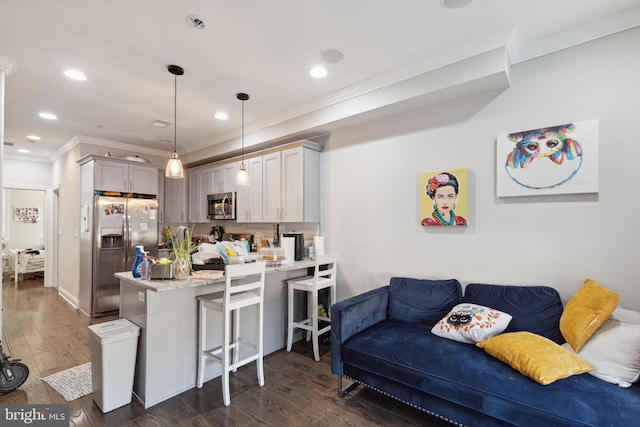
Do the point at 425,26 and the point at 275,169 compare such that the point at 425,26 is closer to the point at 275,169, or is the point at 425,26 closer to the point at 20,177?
the point at 275,169

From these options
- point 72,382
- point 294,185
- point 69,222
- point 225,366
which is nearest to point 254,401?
point 225,366

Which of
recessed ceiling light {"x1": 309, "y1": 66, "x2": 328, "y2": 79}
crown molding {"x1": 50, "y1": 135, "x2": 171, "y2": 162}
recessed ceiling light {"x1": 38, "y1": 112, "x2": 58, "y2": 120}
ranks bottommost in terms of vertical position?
crown molding {"x1": 50, "y1": 135, "x2": 171, "y2": 162}

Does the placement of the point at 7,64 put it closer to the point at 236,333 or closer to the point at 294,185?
the point at 294,185

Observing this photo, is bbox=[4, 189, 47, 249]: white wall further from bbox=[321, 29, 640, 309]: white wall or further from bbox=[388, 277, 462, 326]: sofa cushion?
bbox=[388, 277, 462, 326]: sofa cushion

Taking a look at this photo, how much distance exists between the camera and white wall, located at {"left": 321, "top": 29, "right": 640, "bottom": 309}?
2.29 m

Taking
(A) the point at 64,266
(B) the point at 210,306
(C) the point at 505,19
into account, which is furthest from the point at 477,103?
(A) the point at 64,266

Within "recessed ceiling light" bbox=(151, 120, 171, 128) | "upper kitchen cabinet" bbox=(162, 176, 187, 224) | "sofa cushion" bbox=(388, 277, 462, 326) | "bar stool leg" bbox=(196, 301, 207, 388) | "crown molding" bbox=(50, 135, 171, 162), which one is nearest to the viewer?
"bar stool leg" bbox=(196, 301, 207, 388)

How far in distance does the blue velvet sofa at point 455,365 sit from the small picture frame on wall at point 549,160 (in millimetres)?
830

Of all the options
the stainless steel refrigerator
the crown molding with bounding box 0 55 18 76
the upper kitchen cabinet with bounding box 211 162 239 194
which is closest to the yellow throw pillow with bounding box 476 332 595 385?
the upper kitchen cabinet with bounding box 211 162 239 194

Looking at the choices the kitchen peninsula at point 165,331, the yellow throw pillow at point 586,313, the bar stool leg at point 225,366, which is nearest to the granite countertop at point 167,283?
the kitchen peninsula at point 165,331

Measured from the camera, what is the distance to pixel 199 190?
223 inches

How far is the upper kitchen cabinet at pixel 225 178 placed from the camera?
5016 mm

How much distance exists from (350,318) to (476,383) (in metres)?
1.00

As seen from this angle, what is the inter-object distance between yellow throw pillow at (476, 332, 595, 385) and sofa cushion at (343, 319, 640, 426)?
0.13ft
